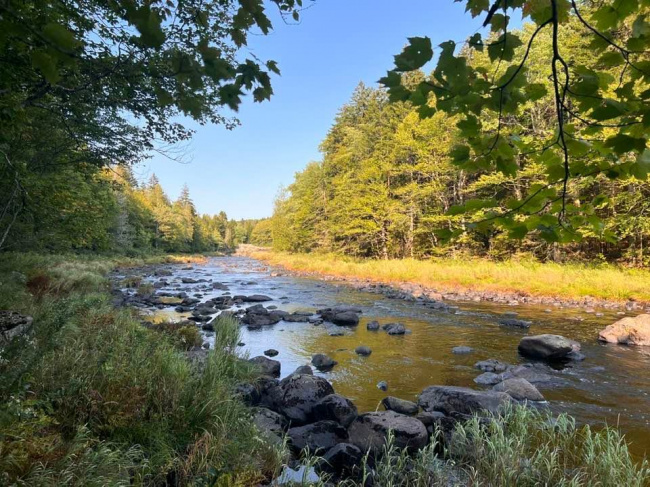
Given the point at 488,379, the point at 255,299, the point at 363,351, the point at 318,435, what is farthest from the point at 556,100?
the point at 255,299

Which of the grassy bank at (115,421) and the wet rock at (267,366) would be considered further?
the wet rock at (267,366)

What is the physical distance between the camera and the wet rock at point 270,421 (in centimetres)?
523

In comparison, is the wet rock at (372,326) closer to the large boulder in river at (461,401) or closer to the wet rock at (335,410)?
the large boulder in river at (461,401)

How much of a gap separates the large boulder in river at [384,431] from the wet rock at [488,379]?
309 centimetres

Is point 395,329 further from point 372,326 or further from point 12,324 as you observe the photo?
point 12,324

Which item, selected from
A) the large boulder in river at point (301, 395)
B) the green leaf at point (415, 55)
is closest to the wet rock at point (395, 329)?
the large boulder in river at point (301, 395)

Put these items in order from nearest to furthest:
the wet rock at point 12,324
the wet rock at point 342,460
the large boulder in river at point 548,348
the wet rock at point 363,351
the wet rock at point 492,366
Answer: the wet rock at point 342,460 < the wet rock at point 12,324 < the wet rock at point 492,366 < the large boulder in river at point 548,348 < the wet rock at point 363,351

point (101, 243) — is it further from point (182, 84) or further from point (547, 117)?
point (547, 117)

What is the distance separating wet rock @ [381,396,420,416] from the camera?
6410 mm

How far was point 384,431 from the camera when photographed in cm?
530

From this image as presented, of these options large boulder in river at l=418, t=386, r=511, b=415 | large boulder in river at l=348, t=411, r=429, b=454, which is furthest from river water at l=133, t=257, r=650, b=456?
large boulder in river at l=348, t=411, r=429, b=454

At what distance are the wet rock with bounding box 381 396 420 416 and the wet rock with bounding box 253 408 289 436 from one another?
1.87m

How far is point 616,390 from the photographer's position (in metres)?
7.37

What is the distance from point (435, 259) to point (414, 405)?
24441 millimetres
